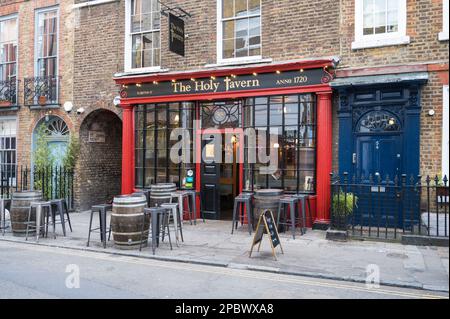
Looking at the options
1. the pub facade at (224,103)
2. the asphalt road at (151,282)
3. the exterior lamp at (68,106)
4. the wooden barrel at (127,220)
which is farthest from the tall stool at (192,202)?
the exterior lamp at (68,106)

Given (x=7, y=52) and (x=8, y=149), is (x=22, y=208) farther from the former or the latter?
(x=7, y=52)

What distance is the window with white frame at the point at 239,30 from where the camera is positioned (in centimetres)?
1155

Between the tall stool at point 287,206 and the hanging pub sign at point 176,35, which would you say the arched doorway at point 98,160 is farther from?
the tall stool at point 287,206

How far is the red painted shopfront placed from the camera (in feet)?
33.7

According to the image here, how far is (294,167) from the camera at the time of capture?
35.2 ft

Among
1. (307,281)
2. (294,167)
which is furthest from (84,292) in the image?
(294,167)

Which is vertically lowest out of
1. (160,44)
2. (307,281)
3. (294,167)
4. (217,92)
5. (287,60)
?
(307,281)

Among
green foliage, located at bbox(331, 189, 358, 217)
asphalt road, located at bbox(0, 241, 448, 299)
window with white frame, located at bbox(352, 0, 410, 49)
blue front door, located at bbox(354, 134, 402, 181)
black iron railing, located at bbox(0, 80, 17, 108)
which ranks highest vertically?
window with white frame, located at bbox(352, 0, 410, 49)

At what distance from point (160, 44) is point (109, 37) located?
1981mm

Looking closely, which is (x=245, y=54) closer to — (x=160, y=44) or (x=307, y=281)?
(x=160, y=44)

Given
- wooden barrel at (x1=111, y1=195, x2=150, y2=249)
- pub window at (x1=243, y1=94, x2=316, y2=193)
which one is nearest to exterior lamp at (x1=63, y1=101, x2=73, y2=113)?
pub window at (x1=243, y1=94, x2=316, y2=193)

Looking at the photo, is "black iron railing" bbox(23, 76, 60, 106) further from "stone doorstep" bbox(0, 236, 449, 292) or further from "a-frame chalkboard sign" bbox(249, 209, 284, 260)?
"a-frame chalkboard sign" bbox(249, 209, 284, 260)

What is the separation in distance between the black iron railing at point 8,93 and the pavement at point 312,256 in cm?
728

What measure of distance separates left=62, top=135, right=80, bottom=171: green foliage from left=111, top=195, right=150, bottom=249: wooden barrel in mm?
6307
